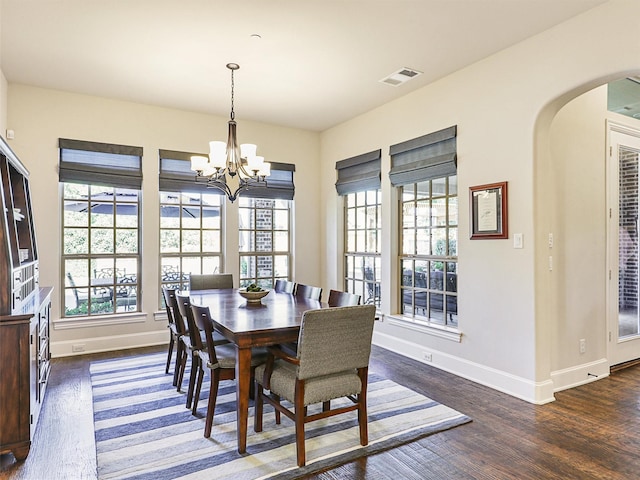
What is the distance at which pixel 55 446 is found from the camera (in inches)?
98.0

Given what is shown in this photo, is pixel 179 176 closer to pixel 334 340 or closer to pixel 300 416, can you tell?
pixel 334 340

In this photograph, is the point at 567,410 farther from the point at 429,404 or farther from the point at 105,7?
the point at 105,7

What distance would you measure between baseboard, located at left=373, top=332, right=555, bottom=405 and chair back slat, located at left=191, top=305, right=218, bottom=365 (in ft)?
7.75

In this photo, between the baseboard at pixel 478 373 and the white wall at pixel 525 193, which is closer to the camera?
the white wall at pixel 525 193

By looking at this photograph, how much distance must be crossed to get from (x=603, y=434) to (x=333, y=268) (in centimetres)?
368

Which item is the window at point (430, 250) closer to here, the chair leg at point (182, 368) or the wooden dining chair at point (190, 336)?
the wooden dining chair at point (190, 336)

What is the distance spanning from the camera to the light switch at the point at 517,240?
130 inches

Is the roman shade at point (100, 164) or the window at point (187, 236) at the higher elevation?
the roman shade at point (100, 164)

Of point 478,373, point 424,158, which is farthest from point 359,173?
point 478,373

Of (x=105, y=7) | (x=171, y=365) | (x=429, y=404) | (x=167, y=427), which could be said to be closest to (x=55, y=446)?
(x=167, y=427)

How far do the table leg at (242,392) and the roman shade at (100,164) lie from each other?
10.6ft

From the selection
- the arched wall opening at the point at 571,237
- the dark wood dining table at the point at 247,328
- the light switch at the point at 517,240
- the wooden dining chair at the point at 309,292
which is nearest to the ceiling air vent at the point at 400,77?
the arched wall opening at the point at 571,237

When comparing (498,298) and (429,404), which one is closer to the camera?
(429,404)

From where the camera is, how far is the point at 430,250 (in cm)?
435
